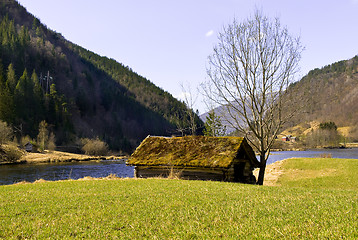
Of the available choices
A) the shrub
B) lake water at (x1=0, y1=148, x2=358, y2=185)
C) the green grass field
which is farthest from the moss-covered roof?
the shrub

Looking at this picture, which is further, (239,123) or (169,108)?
(169,108)

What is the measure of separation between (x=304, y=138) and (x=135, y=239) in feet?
534

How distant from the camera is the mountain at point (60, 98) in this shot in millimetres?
98750

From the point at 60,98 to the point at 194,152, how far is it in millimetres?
111586

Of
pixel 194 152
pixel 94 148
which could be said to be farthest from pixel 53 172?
pixel 94 148

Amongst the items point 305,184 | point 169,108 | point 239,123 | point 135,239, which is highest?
point 169,108

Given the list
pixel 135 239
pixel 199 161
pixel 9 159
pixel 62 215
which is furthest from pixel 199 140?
pixel 9 159

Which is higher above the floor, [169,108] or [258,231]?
[169,108]

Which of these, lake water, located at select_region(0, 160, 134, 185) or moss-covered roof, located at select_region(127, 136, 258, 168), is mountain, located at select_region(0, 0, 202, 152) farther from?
moss-covered roof, located at select_region(127, 136, 258, 168)

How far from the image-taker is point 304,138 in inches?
6004

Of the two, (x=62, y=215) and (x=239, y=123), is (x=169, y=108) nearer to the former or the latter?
(x=239, y=123)

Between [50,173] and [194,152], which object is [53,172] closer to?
[50,173]

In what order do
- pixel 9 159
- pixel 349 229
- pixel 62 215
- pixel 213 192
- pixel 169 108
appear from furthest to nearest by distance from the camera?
pixel 169 108 < pixel 9 159 < pixel 213 192 < pixel 62 215 < pixel 349 229

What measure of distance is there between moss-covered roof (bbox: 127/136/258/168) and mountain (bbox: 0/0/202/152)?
4361 centimetres
